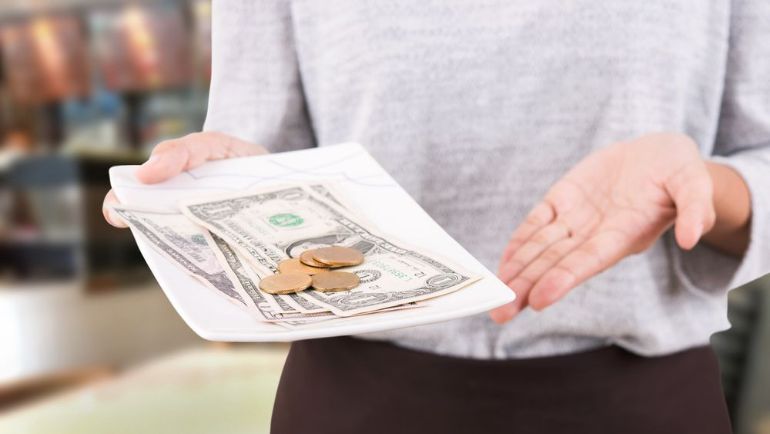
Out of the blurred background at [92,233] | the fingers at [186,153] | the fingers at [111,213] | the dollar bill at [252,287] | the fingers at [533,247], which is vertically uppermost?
the fingers at [186,153]

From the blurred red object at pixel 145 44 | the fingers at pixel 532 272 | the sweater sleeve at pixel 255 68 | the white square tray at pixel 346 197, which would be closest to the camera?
the white square tray at pixel 346 197

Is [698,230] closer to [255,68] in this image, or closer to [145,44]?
[255,68]

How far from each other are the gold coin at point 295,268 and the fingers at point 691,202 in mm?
251

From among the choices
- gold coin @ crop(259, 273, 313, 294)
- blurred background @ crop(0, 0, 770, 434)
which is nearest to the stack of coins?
gold coin @ crop(259, 273, 313, 294)

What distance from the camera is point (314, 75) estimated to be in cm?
69

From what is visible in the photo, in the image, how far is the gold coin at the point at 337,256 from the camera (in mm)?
586

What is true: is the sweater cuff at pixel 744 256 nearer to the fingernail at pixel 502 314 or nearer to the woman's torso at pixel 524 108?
the woman's torso at pixel 524 108

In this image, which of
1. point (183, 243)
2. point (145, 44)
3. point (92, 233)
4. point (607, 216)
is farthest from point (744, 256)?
point (92, 233)

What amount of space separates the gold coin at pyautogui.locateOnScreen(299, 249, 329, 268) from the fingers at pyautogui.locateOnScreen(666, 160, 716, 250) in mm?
248

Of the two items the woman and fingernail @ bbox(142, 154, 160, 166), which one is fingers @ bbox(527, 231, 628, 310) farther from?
fingernail @ bbox(142, 154, 160, 166)

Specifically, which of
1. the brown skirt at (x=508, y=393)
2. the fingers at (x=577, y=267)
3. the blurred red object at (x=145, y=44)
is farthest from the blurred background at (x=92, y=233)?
the fingers at (x=577, y=267)

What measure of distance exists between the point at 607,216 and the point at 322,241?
222 millimetres

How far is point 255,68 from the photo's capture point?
0.69 meters

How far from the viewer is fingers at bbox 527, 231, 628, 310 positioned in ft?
1.72
